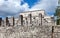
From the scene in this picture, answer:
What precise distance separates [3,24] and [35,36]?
575 centimetres

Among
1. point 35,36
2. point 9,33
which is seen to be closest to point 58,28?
point 35,36

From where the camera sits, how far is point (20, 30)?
2291 cm

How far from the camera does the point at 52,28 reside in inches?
822

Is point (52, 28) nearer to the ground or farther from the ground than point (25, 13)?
farther from the ground

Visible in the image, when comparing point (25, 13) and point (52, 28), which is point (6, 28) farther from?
point (25, 13)

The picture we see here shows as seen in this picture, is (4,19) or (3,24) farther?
(4,19)

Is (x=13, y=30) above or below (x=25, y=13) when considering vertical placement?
above

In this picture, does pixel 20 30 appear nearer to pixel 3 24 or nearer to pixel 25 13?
pixel 3 24

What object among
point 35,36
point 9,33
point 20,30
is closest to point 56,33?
point 35,36

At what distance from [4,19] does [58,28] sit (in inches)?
386

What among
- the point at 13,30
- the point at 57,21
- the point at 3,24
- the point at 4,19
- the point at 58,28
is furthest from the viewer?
the point at 4,19

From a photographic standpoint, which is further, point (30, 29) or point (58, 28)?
point (30, 29)

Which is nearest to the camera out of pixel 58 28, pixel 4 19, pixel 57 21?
pixel 58 28

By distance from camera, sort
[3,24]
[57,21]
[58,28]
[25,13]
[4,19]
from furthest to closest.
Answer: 1. [25,13]
2. [4,19]
3. [3,24]
4. [57,21]
5. [58,28]
